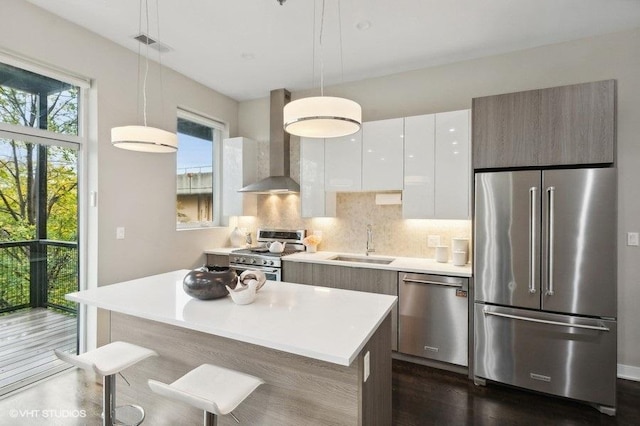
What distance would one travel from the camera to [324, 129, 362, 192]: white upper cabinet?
3.58m

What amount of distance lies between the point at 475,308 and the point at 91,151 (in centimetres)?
378

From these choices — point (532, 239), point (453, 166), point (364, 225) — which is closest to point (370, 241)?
point (364, 225)

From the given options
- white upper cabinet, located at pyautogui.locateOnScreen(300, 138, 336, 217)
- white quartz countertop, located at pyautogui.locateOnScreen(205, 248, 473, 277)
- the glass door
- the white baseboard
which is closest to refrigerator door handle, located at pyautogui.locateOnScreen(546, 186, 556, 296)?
white quartz countertop, located at pyautogui.locateOnScreen(205, 248, 473, 277)

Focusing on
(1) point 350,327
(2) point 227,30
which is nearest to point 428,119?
(2) point 227,30

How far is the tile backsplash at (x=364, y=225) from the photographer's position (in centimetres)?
353

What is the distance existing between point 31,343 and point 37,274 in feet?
1.93

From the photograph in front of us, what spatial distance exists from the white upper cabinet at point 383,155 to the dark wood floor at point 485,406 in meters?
1.90

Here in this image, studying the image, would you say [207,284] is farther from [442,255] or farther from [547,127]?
[547,127]

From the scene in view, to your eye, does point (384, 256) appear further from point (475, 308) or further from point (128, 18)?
point (128, 18)

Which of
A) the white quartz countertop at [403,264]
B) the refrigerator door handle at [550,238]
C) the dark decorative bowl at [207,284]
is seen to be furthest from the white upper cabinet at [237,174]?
the refrigerator door handle at [550,238]

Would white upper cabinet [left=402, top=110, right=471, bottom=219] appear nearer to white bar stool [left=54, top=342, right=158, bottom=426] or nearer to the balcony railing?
white bar stool [left=54, top=342, right=158, bottom=426]

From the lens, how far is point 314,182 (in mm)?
3850

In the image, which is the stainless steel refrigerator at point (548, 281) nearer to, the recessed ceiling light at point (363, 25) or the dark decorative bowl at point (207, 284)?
the recessed ceiling light at point (363, 25)

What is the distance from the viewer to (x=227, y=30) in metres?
2.87
